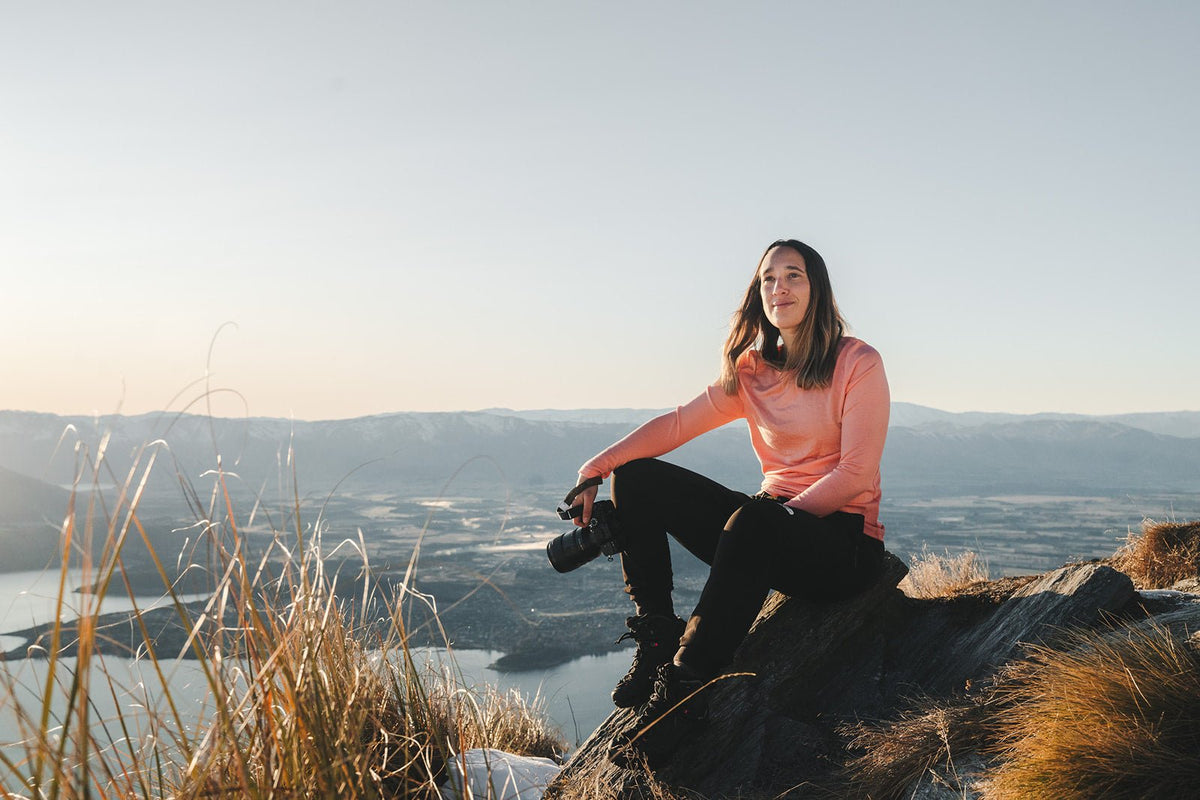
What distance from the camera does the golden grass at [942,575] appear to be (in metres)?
3.30

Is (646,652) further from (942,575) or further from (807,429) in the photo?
(942,575)

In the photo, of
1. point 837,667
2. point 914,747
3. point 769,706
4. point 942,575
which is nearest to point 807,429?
point 837,667

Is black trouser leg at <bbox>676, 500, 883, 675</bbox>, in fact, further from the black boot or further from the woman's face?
the woman's face

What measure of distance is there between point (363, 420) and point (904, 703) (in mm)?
135482

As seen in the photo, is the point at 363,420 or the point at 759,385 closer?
the point at 759,385

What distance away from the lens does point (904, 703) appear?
7.23 feet

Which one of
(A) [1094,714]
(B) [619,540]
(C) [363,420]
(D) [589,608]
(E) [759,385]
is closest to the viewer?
(A) [1094,714]

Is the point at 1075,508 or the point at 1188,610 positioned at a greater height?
the point at 1188,610

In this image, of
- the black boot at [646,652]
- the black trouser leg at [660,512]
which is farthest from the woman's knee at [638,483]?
the black boot at [646,652]

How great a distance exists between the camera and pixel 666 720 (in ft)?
6.91

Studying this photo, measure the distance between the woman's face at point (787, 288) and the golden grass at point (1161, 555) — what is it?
84.9 inches

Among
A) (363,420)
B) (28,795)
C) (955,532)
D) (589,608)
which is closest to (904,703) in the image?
(28,795)

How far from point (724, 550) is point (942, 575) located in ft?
8.01

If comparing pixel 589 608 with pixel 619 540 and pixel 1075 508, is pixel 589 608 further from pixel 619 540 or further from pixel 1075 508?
pixel 1075 508
